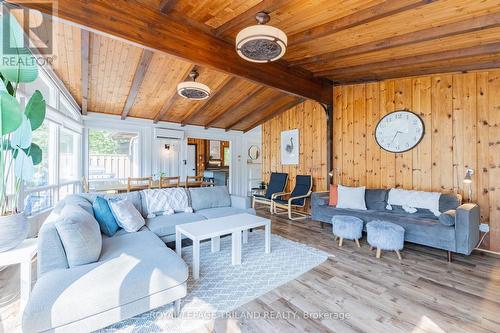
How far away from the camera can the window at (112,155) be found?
5328mm

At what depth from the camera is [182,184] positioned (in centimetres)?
546

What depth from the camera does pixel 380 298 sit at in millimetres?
2064

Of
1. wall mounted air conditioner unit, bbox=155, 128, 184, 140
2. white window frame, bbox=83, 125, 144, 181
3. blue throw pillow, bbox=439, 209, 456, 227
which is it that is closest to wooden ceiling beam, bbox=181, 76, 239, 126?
wall mounted air conditioner unit, bbox=155, 128, 184, 140

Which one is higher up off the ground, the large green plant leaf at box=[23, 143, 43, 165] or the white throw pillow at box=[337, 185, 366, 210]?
the large green plant leaf at box=[23, 143, 43, 165]

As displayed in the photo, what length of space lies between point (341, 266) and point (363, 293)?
20.9 inches

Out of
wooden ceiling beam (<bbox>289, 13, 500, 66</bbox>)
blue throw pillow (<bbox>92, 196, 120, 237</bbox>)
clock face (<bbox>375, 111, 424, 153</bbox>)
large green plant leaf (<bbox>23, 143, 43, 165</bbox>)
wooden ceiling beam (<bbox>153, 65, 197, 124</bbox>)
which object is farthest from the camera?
wooden ceiling beam (<bbox>153, 65, 197, 124</bbox>)

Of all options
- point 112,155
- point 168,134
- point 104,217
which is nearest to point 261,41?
point 104,217

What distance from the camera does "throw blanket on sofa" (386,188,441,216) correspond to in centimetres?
326

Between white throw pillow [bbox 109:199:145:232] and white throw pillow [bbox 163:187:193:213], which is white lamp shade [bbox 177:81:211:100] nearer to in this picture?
white throw pillow [bbox 163:187:193:213]

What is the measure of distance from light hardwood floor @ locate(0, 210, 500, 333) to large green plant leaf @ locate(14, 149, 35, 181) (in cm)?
109

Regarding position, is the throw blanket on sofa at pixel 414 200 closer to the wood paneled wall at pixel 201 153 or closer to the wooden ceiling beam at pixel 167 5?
the wooden ceiling beam at pixel 167 5

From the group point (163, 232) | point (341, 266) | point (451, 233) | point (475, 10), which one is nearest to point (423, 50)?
point (475, 10)

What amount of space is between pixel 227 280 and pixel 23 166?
1.92 meters

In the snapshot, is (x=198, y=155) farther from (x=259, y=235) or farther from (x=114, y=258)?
(x=114, y=258)
